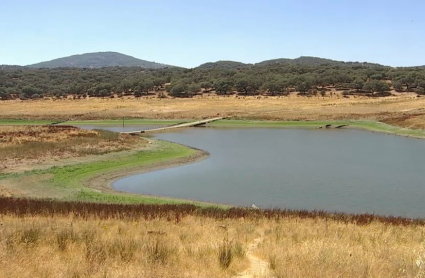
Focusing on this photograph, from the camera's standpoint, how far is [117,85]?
130875mm

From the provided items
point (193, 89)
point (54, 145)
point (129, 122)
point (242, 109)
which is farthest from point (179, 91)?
point (54, 145)

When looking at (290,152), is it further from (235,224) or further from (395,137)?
(235,224)

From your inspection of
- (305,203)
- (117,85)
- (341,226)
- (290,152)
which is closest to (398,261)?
(341,226)

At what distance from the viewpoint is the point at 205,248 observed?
9172mm

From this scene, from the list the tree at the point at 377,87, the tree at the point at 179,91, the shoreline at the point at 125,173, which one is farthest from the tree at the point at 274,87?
the shoreline at the point at 125,173

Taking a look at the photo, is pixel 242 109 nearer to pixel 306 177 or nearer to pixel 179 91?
pixel 179 91

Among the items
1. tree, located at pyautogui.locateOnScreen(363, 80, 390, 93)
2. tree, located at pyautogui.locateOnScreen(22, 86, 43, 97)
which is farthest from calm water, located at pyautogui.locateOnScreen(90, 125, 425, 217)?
tree, located at pyautogui.locateOnScreen(22, 86, 43, 97)

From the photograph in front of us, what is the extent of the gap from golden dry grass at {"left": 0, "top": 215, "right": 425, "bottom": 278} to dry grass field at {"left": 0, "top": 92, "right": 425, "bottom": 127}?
5774cm

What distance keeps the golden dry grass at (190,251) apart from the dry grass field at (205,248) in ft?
0.06

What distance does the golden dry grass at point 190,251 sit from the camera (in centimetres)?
716

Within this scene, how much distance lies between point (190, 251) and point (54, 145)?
94.4 ft

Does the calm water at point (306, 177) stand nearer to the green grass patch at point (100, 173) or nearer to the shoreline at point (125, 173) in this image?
the shoreline at point (125, 173)

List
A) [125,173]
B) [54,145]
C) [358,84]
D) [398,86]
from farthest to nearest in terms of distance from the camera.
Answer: [358,84], [398,86], [54,145], [125,173]

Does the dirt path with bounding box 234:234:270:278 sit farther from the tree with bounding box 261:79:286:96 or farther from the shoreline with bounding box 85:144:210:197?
the tree with bounding box 261:79:286:96
